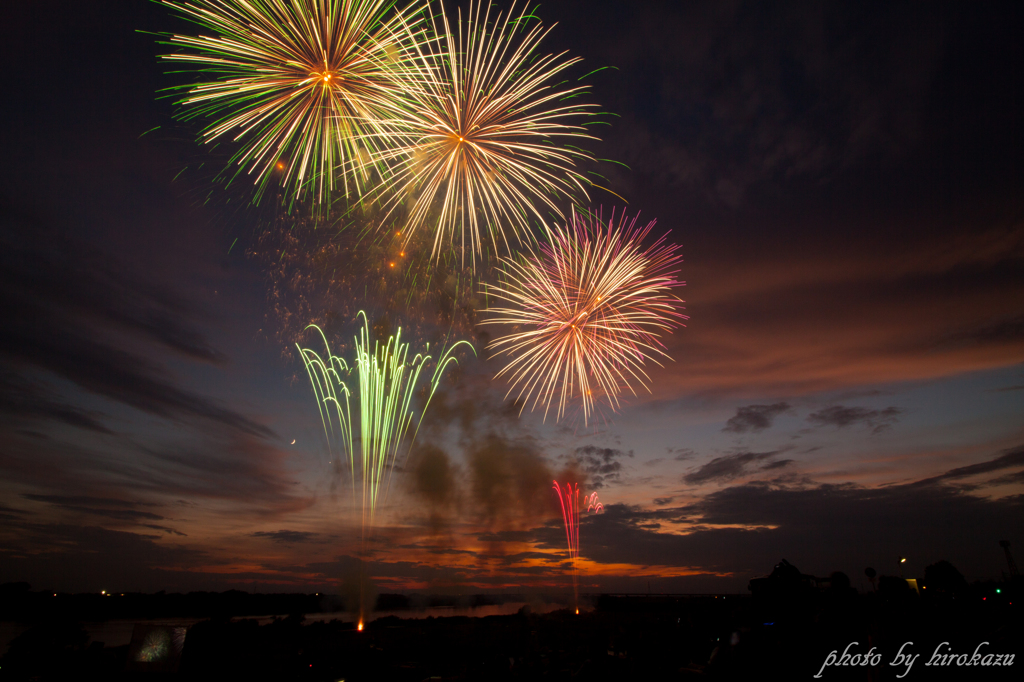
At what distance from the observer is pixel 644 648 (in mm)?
25359

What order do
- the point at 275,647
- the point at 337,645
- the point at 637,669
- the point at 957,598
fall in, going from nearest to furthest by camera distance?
the point at 637,669
the point at 957,598
the point at 275,647
the point at 337,645

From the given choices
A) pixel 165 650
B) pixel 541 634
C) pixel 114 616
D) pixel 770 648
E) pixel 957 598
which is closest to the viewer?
pixel 770 648

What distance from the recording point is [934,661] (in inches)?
342

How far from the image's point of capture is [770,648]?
9305 millimetres

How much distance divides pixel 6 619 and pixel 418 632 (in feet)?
295

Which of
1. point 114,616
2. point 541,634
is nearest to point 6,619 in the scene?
point 114,616

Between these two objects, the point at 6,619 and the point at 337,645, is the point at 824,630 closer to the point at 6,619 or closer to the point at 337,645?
the point at 337,645

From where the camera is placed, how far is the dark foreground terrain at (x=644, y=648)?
862 cm

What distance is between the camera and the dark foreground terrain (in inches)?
339

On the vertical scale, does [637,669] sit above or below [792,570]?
below

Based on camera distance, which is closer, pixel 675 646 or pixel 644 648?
pixel 644 648

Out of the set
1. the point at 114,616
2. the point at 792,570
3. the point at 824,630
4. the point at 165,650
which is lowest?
the point at 114,616

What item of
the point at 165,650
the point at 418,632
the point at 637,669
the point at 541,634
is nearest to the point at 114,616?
the point at 418,632

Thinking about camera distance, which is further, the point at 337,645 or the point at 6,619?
the point at 6,619
